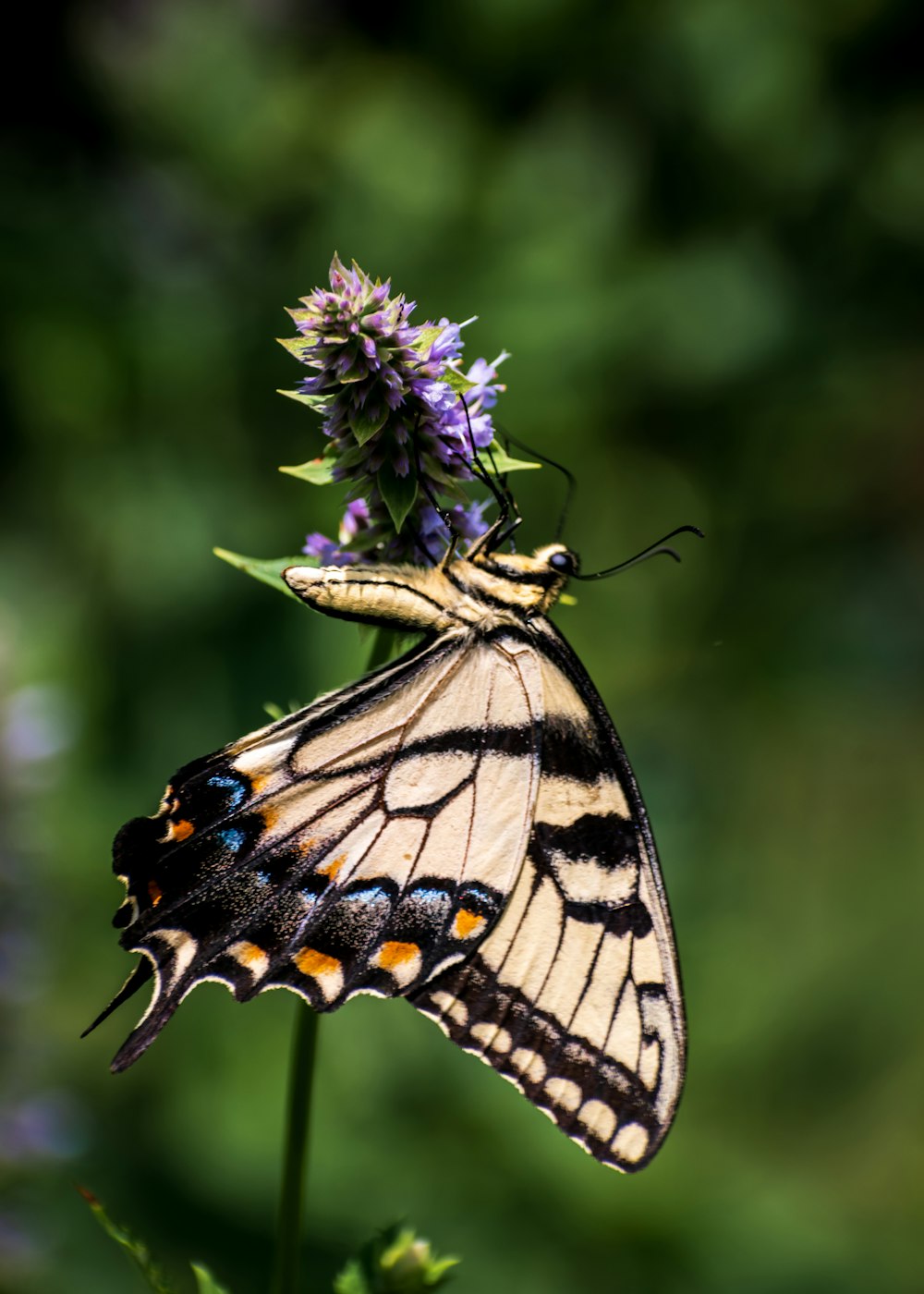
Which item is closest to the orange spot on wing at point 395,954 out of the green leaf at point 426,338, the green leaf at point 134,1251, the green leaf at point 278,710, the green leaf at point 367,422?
the green leaf at point 278,710

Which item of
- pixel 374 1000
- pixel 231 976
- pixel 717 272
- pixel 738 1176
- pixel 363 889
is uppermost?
pixel 717 272

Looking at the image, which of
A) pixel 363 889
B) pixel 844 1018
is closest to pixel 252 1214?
pixel 844 1018

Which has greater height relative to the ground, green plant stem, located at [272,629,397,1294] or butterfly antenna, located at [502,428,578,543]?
butterfly antenna, located at [502,428,578,543]

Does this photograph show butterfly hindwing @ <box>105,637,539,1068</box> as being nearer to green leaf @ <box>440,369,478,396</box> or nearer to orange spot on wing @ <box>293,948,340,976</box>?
orange spot on wing @ <box>293,948,340,976</box>

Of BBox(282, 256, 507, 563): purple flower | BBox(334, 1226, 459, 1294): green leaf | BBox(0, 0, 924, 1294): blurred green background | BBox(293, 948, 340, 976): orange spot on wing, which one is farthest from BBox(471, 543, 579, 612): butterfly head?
BBox(0, 0, 924, 1294): blurred green background

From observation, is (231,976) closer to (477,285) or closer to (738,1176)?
(738,1176)

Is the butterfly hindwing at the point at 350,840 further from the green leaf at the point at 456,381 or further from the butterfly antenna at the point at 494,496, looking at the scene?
the green leaf at the point at 456,381
